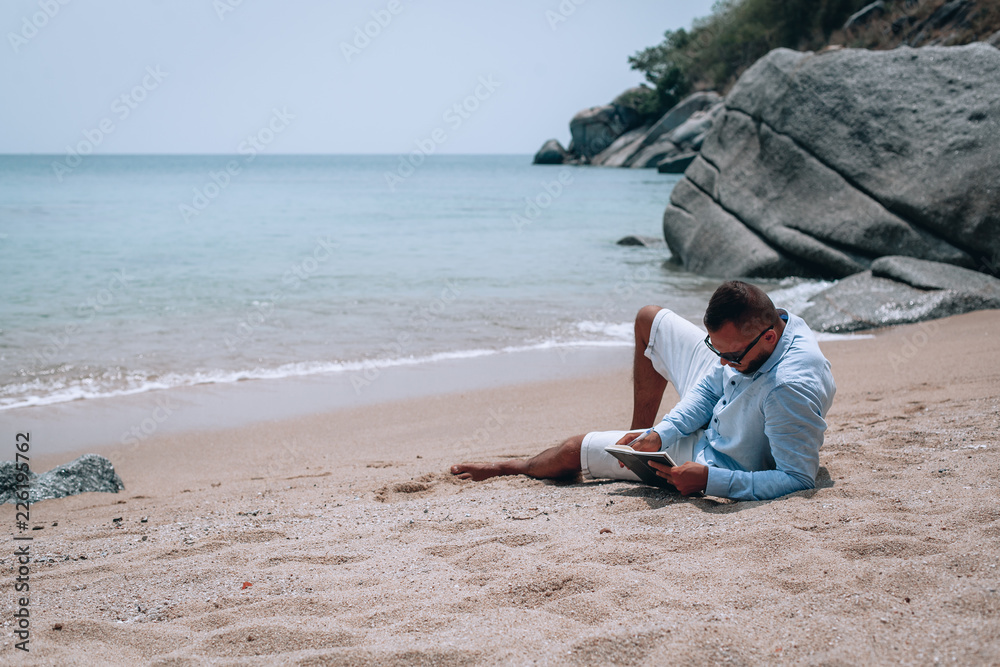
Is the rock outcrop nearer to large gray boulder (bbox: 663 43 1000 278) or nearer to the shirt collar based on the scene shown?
Answer: large gray boulder (bbox: 663 43 1000 278)

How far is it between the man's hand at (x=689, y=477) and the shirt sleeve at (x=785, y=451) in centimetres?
3

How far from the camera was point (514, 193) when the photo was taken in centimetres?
4031

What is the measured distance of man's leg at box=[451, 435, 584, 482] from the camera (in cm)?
Result: 400

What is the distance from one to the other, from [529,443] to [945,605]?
3.29m

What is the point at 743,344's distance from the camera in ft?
10.00

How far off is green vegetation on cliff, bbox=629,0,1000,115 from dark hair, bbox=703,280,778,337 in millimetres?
24771

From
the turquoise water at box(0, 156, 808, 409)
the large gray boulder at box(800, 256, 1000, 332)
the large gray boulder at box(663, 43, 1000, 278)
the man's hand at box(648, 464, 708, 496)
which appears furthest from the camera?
the large gray boulder at box(663, 43, 1000, 278)

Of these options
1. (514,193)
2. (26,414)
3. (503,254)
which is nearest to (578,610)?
(26,414)

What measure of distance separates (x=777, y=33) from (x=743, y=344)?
148 ft

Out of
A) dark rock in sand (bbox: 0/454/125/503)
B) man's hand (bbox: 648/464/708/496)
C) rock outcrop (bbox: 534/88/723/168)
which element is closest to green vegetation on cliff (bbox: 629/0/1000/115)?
rock outcrop (bbox: 534/88/723/168)

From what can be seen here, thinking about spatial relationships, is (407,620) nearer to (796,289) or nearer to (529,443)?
(529,443)

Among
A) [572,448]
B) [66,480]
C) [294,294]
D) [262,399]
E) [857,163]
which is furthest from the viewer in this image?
[294,294]

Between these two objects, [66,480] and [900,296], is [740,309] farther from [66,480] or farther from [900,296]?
[900,296]

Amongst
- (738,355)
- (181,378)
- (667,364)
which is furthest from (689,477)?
(181,378)
